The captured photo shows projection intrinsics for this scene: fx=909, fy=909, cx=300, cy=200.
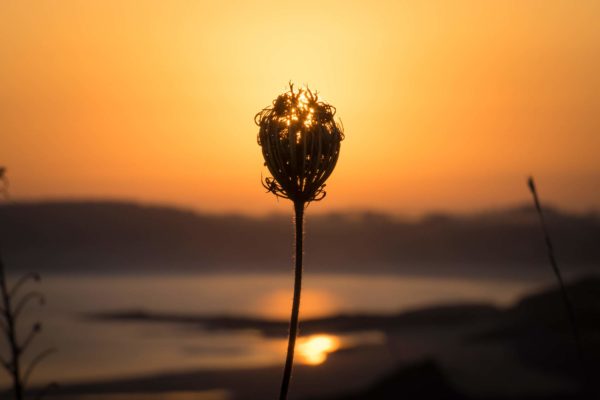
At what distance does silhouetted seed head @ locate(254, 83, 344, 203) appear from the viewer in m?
6.88

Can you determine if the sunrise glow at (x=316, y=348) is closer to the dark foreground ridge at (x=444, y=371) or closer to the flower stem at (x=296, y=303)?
the dark foreground ridge at (x=444, y=371)

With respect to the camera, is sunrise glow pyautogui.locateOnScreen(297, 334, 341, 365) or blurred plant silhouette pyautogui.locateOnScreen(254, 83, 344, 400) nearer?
blurred plant silhouette pyautogui.locateOnScreen(254, 83, 344, 400)

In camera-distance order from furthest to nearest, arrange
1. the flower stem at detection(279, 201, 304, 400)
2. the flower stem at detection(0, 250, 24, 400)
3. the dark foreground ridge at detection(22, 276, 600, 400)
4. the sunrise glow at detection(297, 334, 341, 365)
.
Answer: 1. the sunrise glow at detection(297, 334, 341, 365)
2. the dark foreground ridge at detection(22, 276, 600, 400)
3. the flower stem at detection(279, 201, 304, 400)
4. the flower stem at detection(0, 250, 24, 400)

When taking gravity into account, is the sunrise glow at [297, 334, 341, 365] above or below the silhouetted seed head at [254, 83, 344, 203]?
below

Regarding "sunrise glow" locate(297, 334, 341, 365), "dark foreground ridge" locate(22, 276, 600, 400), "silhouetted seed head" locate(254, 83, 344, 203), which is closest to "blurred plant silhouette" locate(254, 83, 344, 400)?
"silhouetted seed head" locate(254, 83, 344, 203)

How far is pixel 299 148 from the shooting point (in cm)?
696

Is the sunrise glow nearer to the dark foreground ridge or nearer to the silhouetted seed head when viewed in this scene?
the dark foreground ridge

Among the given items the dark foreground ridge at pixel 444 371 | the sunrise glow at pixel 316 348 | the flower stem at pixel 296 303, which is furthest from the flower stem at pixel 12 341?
the sunrise glow at pixel 316 348

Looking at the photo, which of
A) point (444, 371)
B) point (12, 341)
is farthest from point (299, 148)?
point (444, 371)

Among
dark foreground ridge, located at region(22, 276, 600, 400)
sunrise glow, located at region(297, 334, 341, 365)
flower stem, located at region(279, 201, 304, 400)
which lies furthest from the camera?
sunrise glow, located at region(297, 334, 341, 365)

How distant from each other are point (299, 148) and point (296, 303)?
1383 millimetres

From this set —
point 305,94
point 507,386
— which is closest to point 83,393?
point 507,386

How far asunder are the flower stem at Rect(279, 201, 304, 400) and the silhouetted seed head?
0.14 meters

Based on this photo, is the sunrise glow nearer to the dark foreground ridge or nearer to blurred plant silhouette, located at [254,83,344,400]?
the dark foreground ridge
